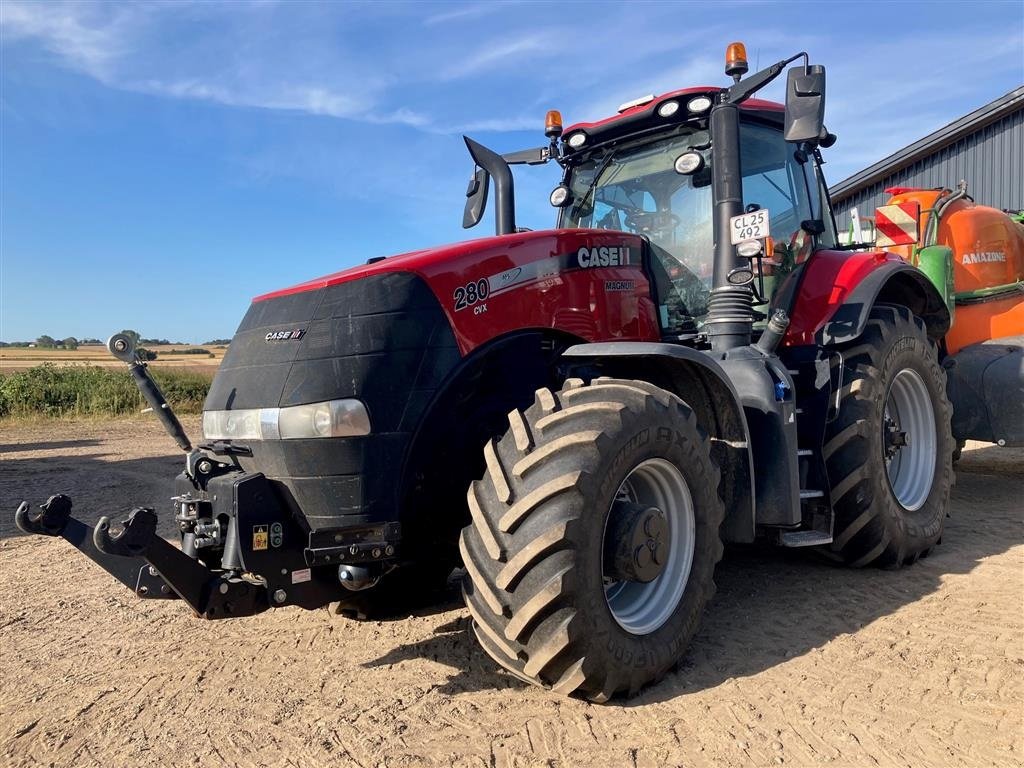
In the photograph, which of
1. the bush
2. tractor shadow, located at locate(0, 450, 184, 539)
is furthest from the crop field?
tractor shadow, located at locate(0, 450, 184, 539)

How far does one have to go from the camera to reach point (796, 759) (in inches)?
93.8

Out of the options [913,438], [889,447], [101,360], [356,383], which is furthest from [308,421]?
[101,360]

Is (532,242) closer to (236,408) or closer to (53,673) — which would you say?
(236,408)

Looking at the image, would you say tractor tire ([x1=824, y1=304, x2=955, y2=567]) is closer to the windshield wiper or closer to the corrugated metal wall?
the windshield wiper

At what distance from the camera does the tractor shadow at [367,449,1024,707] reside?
3.01 meters

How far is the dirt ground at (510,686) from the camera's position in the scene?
97.3 inches

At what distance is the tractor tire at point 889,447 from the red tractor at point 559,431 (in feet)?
0.06

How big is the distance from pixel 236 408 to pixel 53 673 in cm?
146

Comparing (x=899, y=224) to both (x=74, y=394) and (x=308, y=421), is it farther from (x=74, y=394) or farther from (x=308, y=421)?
(x=74, y=394)

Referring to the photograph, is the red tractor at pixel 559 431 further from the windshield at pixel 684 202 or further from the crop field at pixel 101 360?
the crop field at pixel 101 360

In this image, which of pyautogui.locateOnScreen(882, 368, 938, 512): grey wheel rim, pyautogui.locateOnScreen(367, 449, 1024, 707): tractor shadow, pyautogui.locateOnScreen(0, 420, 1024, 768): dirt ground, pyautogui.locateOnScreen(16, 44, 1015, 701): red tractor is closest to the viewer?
pyautogui.locateOnScreen(0, 420, 1024, 768): dirt ground

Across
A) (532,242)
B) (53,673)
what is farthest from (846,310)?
(53,673)

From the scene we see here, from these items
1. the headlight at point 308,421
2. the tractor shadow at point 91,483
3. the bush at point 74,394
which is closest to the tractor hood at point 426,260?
the headlight at point 308,421

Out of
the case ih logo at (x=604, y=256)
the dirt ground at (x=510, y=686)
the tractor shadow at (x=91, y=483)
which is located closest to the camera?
the dirt ground at (x=510, y=686)
